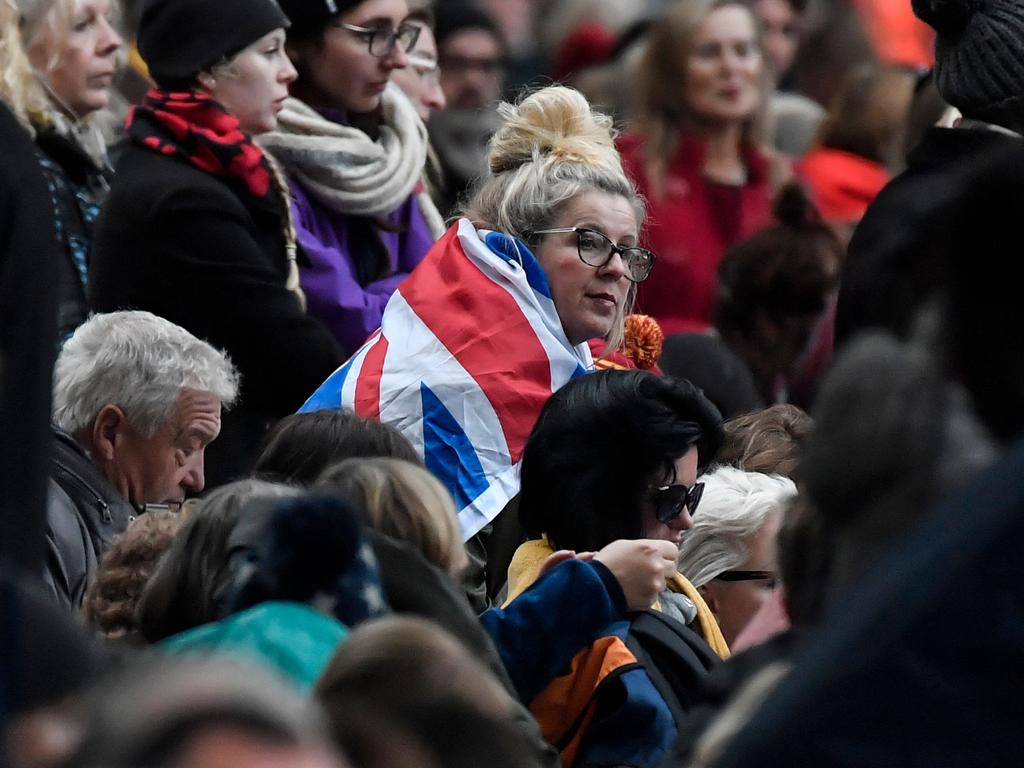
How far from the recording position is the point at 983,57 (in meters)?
4.13

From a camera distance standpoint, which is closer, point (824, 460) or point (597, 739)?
point (824, 460)

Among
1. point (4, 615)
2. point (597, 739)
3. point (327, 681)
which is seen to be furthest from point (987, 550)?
point (597, 739)

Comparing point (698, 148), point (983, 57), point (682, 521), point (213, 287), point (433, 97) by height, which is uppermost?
point (983, 57)

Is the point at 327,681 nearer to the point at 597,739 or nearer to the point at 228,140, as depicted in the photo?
the point at 597,739

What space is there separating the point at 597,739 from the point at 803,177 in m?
4.51

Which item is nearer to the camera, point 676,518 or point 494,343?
point 676,518

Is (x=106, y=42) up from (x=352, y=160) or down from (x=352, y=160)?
up

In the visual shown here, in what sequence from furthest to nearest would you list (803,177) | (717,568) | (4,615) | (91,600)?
(803,177), (717,568), (91,600), (4,615)

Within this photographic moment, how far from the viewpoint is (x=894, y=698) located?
1760mm

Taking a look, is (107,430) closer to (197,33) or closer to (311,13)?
(197,33)

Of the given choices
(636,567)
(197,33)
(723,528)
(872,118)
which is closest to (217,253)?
(197,33)

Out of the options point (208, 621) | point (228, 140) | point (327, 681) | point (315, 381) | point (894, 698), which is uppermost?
point (894, 698)

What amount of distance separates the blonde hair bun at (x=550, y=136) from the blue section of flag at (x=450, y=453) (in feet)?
2.13

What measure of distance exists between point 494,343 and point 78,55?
5.40 feet
